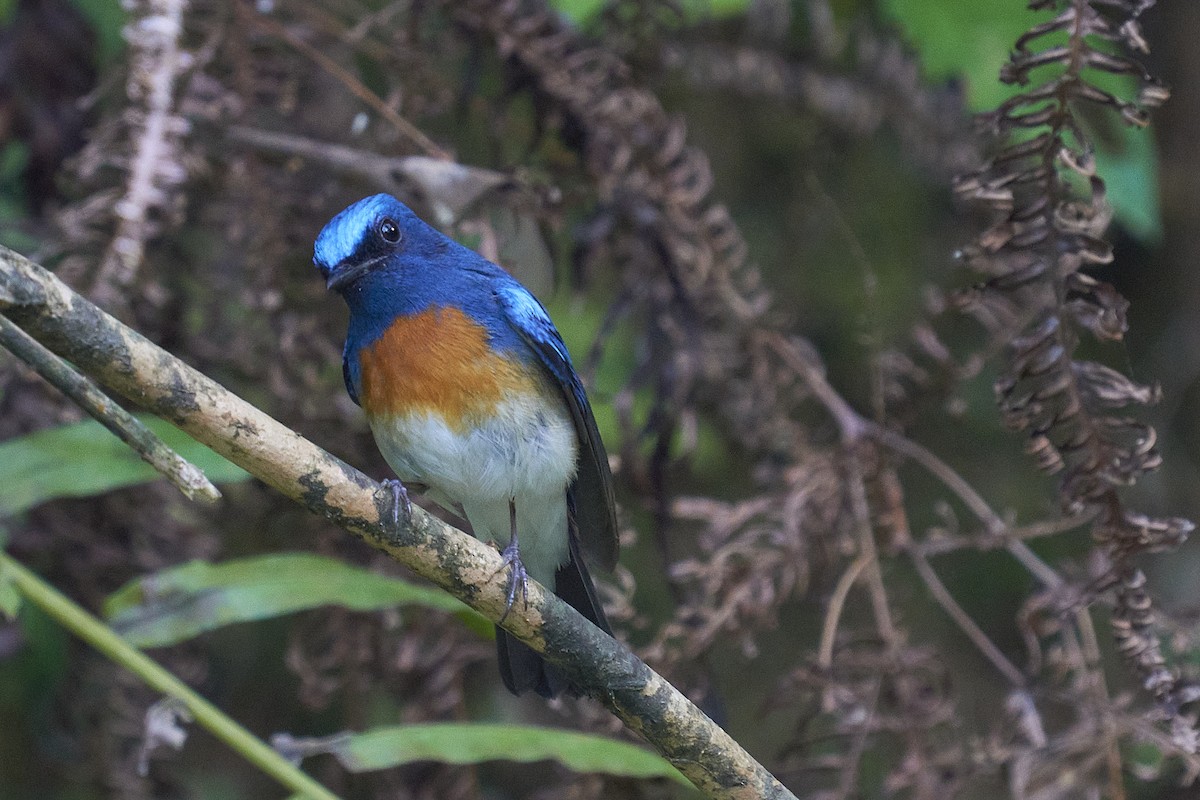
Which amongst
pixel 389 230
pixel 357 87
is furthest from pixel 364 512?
pixel 357 87

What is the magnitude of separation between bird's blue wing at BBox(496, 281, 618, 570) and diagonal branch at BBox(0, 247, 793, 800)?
0.76 metres

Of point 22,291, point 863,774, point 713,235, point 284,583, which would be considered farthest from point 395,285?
point 863,774

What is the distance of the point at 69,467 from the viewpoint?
2.97m

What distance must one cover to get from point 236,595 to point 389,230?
96 centimetres

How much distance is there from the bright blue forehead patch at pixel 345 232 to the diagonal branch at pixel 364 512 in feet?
3.44

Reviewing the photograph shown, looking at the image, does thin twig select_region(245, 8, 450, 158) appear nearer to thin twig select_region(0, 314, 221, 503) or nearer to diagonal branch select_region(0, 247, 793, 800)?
diagonal branch select_region(0, 247, 793, 800)

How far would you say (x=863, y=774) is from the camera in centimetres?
451

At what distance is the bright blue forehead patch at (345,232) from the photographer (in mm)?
2939

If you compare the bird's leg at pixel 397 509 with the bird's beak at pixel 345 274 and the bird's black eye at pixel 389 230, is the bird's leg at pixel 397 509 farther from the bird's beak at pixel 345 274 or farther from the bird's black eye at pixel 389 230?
the bird's black eye at pixel 389 230

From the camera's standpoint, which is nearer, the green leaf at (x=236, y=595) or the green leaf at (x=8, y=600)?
the green leaf at (x=8, y=600)

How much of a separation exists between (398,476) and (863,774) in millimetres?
2335

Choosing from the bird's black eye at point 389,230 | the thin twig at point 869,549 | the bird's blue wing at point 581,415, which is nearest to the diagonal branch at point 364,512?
the bird's blue wing at point 581,415

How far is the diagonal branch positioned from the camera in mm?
1668

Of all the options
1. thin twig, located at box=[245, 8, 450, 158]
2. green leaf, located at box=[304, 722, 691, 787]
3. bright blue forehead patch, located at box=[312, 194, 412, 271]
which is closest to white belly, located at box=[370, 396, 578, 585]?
bright blue forehead patch, located at box=[312, 194, 412, 271]
